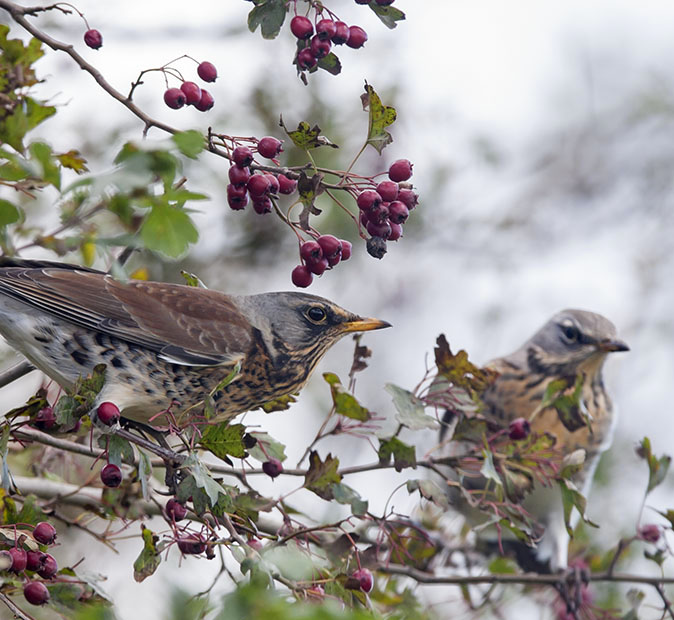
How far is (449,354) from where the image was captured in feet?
7.34

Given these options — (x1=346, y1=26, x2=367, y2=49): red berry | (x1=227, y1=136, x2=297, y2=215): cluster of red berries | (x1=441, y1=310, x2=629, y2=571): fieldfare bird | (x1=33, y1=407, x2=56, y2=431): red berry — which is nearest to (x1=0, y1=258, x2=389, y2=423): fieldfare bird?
(x1=33, y1=407, x2=56, y2=431): red berry

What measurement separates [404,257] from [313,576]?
495cm

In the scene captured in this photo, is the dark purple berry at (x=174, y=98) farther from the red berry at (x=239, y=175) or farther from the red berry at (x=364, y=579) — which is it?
the red berry at (x=364, y=579)

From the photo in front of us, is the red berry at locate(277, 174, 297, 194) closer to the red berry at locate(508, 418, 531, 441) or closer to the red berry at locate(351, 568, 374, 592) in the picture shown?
the red berry at locate(351, 568, 374, 592)

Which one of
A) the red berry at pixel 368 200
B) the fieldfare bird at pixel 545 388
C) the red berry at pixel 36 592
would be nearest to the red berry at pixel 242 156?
the red berry at pixel 368 200

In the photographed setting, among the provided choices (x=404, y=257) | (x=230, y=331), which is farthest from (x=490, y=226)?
(x=230, y=331)

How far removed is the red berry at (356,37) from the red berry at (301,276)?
509 millimetres

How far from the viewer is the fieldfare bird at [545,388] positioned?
159 inches

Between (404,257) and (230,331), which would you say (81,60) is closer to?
(230,331)

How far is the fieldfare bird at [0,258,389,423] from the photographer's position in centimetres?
232

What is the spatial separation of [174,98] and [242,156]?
33 centimetres

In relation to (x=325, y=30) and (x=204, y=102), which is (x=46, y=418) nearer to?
(x=204, y=102)

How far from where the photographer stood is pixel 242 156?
170cm

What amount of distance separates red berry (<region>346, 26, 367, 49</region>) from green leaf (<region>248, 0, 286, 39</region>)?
0.18m
